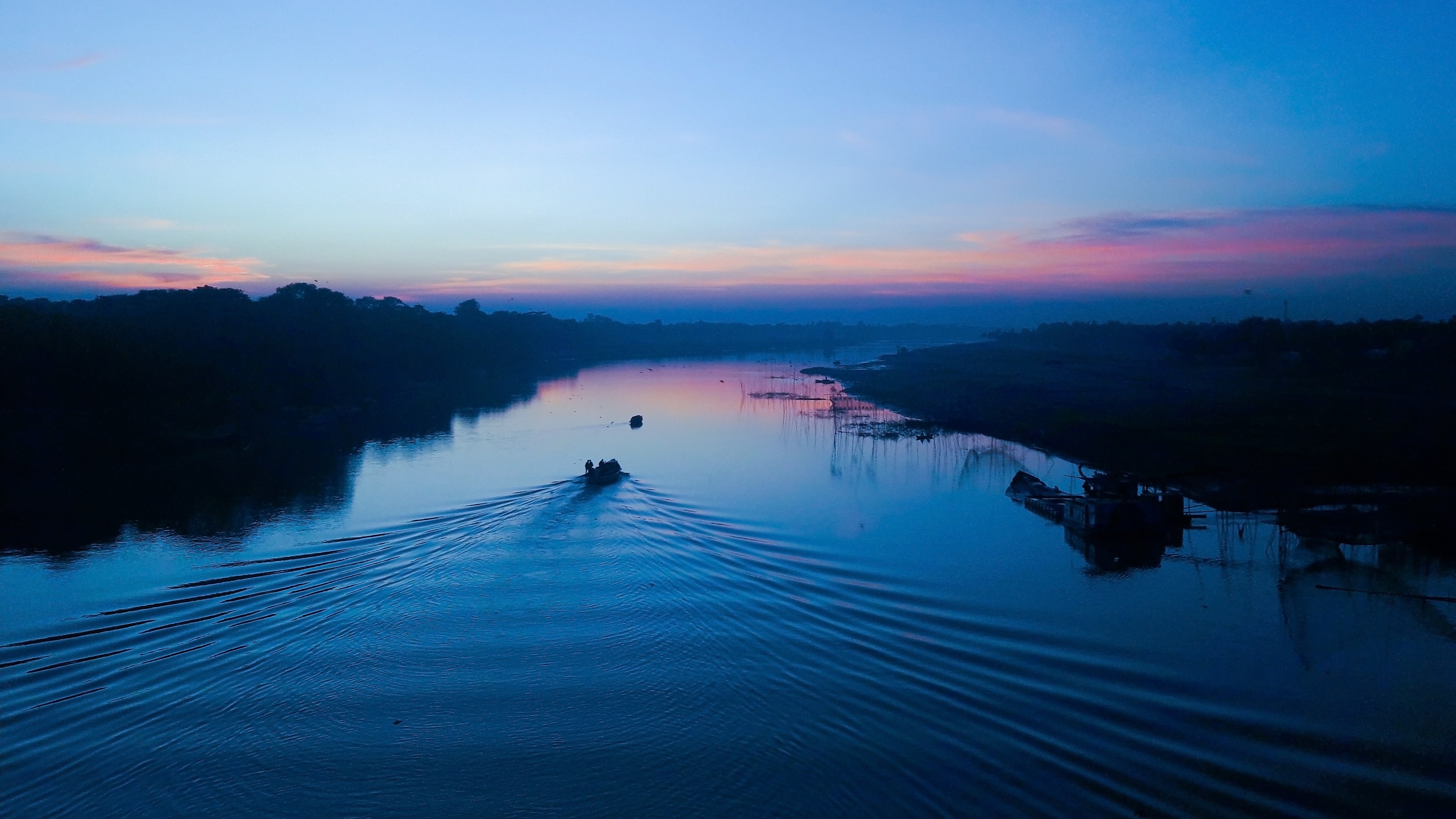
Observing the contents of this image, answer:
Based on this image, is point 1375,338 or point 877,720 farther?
point 1375,338

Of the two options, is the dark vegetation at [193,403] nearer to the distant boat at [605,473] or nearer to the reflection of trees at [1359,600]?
the distant boat at [605,473]

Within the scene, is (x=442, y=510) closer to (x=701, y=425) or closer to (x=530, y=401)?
(x=701, y=425)

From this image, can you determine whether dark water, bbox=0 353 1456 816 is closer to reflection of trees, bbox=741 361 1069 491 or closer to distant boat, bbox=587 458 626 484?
distant boat, bbox=587 458 626 484

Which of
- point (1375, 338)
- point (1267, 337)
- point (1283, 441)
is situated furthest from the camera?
point (1267, 337)

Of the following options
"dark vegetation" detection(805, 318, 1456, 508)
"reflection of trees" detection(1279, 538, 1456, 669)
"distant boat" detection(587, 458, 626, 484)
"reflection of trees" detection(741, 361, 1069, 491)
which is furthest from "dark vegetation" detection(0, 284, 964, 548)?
"dark vegetation" detection(805, 318, 1456, 508)

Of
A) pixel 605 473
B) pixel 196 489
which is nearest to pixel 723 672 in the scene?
pixel 605 473

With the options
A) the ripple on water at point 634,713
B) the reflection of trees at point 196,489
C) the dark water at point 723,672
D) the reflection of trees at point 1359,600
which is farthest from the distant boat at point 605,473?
the reflection of trees at point 1359,600

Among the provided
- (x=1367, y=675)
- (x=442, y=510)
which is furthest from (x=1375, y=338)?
(x=442, y=510)
